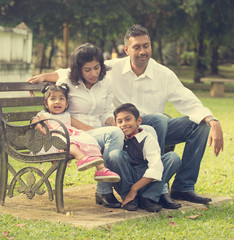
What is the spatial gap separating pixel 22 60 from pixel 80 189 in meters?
11.5

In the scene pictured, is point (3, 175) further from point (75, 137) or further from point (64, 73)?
point (64, 73)

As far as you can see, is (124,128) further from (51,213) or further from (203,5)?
(203,5)

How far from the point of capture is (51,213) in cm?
488

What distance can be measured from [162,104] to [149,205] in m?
1.21

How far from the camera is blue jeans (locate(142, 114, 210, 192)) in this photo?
536 cm

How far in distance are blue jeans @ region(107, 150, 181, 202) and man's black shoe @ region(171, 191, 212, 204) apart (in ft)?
1.47

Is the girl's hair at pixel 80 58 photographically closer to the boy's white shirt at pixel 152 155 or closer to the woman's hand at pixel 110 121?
the woman's hand at pixel 110 121

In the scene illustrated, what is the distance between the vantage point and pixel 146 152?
5.01 meters

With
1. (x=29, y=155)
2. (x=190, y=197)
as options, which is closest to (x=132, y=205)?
(x=190, y=197)

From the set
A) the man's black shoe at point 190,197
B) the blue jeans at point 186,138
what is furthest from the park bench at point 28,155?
the man's black shoe at point 190,197

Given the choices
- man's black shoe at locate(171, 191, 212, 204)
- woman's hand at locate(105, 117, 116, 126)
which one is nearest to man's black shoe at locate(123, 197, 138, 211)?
man's black shoe at locate(171, 191, 212, 204)

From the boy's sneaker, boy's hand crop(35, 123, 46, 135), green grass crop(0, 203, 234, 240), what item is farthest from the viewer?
boy's hand crop(35, 123, 46, 135)

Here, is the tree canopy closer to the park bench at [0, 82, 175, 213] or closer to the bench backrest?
the bench backrest

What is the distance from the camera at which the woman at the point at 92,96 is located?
5.08 m
